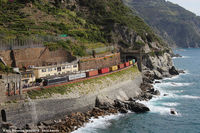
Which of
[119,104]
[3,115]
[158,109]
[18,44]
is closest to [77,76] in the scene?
[119,104]

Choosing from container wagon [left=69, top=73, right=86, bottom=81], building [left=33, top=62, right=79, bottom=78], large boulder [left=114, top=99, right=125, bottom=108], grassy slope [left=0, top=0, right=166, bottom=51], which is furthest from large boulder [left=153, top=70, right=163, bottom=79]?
container wagon [left=69, top=73, right=86, bottom=81]

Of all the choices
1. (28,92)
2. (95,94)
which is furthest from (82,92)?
(28,92)

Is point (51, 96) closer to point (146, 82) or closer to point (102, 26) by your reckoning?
point (146, 82)

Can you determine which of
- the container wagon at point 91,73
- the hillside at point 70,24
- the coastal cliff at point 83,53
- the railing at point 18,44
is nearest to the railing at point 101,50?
the hillside at point 70,24

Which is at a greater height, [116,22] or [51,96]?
[116,22]

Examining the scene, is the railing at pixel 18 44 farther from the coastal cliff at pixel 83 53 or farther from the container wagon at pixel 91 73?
the container wagon at pixel 91 73

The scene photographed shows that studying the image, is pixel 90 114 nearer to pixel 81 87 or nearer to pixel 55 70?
pixel 81 87

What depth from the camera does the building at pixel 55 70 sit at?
245 feet

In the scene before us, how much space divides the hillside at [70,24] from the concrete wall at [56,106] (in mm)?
26278

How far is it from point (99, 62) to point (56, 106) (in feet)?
147

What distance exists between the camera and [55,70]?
80.9m

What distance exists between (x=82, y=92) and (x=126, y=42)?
77.8m

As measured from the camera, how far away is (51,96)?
64500 millimetres

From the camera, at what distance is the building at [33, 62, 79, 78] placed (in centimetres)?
7462
